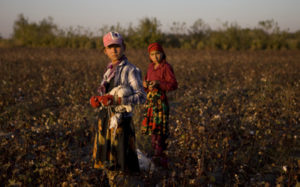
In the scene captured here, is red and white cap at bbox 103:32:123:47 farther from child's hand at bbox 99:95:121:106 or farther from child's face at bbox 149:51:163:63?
child's face at bbox 149:51:163:63

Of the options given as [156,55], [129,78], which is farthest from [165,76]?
[129,78]

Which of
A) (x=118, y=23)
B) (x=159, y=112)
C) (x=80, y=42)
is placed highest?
(x=118, y=23)

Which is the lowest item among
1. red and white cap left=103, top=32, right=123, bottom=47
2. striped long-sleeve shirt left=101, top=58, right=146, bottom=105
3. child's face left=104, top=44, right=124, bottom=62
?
striped long-sleeve shirt left=101, top=58, right=146, bottom=105

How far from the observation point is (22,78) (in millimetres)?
10359

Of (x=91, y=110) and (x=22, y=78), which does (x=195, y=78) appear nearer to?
(x=91, y=110)

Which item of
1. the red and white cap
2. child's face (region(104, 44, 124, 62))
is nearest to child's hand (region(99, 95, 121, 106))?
child's face (region(104, 44, 124, 62))

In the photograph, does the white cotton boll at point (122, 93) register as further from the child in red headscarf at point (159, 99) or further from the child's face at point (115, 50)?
the child in red headscarf at point (159, 99)

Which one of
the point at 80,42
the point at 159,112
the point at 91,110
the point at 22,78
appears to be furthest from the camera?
the point at 80,42

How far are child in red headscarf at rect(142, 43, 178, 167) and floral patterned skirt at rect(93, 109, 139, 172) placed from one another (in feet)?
2.74

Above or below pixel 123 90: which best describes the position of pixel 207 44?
above

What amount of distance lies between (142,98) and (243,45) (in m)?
24.8

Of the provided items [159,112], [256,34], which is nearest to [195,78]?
[159,112]

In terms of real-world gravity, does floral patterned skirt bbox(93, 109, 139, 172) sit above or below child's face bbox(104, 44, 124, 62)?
below

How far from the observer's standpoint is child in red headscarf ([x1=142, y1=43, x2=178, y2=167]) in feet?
12.3
